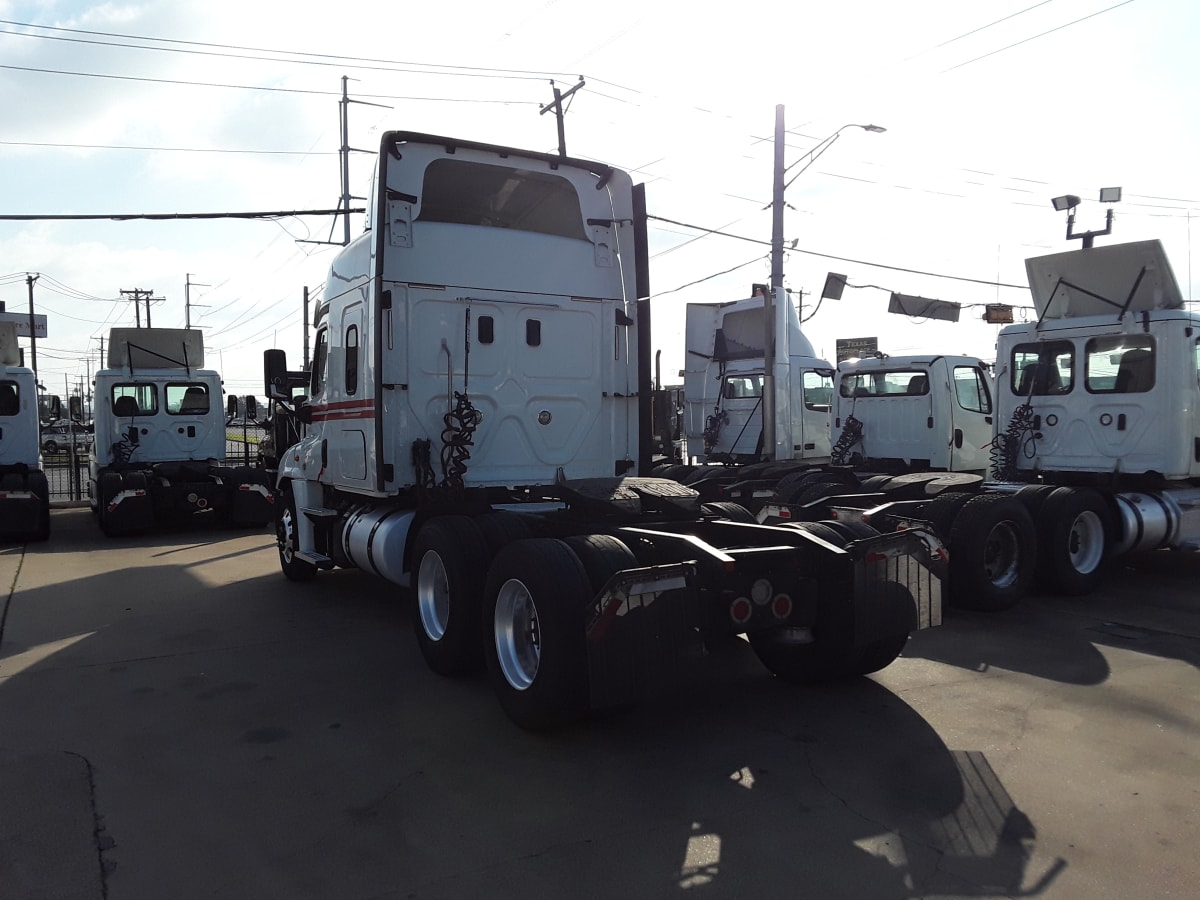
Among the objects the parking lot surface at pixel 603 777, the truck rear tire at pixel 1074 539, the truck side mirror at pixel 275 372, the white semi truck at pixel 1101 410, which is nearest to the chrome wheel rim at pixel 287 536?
the truck side mirror at pixel 275 372

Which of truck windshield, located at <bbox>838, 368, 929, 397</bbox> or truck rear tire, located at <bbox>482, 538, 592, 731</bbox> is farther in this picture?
truck windshield, located at <bbox>838, 368, 929, 397</bbox>

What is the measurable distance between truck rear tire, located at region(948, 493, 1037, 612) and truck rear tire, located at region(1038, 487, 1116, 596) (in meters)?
0.42

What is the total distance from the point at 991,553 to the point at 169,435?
14.5 metres

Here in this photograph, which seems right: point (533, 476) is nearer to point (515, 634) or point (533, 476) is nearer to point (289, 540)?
point (515, 634)

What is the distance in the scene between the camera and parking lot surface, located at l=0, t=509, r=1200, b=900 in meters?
3.41

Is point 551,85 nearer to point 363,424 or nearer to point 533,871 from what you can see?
point 363,424

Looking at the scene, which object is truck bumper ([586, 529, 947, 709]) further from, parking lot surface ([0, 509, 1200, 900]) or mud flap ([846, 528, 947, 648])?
parking lot surface ([0, 509, 1200, 900])

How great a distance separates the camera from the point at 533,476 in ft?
24.3

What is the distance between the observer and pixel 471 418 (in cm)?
690

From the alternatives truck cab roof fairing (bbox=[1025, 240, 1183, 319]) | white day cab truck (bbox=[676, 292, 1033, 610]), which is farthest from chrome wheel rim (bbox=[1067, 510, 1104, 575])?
truck cab roof fairing (bbox=[1025, 240, 1183, 319])

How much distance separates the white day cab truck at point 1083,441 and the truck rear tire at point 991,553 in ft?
0.04

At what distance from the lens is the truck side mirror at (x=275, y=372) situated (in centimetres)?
890

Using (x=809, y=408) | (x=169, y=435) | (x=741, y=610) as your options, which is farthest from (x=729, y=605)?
(x=169, y=435)

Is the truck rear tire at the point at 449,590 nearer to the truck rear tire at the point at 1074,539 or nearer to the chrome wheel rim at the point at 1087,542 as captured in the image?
the truck rear tire at the point at 1074,539
